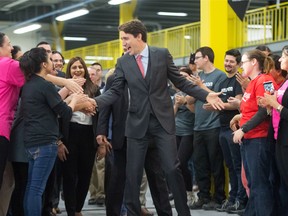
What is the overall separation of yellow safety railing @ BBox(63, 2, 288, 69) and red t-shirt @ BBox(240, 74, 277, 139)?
12033mm

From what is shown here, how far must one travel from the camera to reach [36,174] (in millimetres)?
6328

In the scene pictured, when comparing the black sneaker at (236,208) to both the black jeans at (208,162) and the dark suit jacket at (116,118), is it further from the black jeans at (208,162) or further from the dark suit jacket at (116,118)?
the dark suit jacket at (116,118)

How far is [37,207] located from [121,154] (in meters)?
1.15

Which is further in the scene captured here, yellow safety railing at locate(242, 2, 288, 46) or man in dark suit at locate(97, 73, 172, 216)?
yellow safety railing at locate(242, 2, 288, 46)

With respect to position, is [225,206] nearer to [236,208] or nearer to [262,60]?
[236,208]

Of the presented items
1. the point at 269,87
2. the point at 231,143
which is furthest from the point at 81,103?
the point at 231,143

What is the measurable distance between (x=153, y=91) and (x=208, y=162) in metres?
3.07

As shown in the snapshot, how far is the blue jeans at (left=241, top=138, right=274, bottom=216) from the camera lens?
654 cm

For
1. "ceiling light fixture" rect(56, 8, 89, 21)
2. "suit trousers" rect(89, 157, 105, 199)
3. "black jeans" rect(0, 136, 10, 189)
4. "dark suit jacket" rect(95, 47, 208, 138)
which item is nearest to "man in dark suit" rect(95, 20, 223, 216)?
"dark suit jacket" rect(95, 47, 208, 138)

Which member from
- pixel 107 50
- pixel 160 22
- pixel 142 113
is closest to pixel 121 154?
pixel 142 113

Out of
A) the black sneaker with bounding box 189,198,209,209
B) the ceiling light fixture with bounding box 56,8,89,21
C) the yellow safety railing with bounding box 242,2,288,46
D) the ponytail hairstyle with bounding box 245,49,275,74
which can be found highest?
the ceiling light fixture with bounding box 56,8,89,21

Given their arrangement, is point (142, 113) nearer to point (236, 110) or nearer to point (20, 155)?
point (20, 155)

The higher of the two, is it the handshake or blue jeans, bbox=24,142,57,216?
the handshake

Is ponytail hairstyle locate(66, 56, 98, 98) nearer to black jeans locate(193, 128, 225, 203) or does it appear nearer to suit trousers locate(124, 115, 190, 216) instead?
suit trousers locate(124, 115, 190, 216)
